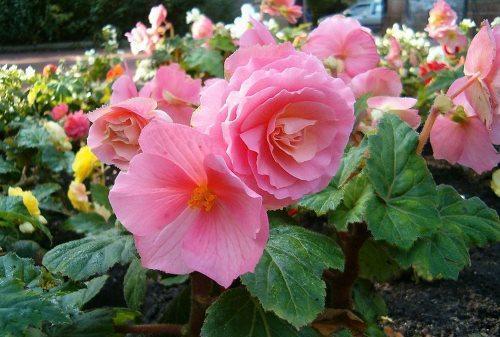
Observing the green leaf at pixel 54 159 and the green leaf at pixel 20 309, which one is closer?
the green leaf at pixel 20 309

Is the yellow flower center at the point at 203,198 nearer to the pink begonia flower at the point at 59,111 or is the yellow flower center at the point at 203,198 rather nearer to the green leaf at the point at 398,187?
the green leaf at the point at 398,187

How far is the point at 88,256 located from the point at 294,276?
30 centimetres

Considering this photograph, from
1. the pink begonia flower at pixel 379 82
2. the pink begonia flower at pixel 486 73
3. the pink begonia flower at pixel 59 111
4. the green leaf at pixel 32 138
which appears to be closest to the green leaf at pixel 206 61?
the pink begonia flower at pixel 59 111

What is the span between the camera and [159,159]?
616mm

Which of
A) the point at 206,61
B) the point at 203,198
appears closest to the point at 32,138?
the point at 206,61

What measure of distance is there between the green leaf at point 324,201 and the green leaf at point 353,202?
0.03 metres

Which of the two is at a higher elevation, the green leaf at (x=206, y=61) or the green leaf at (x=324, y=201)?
the green leaf at (x=324, y=201)

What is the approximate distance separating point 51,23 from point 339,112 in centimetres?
1358

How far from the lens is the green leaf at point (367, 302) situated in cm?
130

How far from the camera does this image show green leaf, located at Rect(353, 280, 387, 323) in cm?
130

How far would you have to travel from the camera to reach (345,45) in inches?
46.3

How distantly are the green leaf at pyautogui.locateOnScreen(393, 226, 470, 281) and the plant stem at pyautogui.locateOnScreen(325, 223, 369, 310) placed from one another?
0.09 m

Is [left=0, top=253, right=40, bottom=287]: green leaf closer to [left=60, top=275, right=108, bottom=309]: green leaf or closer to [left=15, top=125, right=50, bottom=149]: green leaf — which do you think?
[left=60, top=275, right=108, bottom=309]: green leaf

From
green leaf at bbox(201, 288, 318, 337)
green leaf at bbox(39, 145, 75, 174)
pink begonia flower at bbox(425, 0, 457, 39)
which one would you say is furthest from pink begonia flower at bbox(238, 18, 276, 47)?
pink begonia flower at bbox(425, 0, 457, 39)
